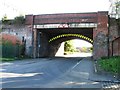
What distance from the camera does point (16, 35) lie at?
4750 cm

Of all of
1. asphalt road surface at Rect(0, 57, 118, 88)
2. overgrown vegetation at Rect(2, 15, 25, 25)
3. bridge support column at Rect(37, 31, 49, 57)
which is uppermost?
overgrown vegetation at Rect(2, 15, 25, 25)

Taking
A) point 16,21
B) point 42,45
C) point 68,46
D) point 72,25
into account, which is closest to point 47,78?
point 72,25

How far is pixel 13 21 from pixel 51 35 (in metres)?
10.3

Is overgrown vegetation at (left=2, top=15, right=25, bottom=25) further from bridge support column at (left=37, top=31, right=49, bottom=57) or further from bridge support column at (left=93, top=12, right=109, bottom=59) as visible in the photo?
bridge support column at (left=93, top=12, right=109, bottom=59)

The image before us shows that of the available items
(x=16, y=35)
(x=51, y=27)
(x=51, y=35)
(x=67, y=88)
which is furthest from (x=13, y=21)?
(x=67, y=88)

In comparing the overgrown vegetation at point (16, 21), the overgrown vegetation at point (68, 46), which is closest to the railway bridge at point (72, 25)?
the overgrown vegetation at point (16, 21)

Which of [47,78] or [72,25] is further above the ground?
[72,25]

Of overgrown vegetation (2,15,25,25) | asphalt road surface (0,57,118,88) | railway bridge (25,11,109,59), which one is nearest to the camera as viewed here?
asphalt road surface (0,57,118,88)

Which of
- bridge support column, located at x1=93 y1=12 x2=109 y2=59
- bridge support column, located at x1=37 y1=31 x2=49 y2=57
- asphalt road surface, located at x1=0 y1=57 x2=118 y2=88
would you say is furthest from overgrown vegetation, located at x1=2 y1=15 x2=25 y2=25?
asphalt road surface, located at x1=0 y1=57 x2=118 y2=88

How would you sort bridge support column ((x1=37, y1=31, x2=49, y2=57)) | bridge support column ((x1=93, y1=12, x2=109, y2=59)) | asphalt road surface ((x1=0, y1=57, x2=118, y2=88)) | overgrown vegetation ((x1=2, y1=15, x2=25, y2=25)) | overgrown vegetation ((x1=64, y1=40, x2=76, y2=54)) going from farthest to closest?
overgrown vegetation ((x1=64, y1=40, x2=76, y2=54)), bridge support column ((x1=37, y1=31, x2=49, y2=57)), overgrown vegetation ((x1=2, y1=15, x2=25, y2=25)), bridge support column ((x1=93, y1=12, x2=109, y2=59)), asphalt road surface ((x1=0, y1=57, x2=118, y2=88))

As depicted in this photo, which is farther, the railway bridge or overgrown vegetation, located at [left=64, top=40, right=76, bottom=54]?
overgrown vegetation, located at [left=64, top=40, right=76, bottom=54]

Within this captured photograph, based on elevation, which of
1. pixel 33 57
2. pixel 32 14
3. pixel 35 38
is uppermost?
pixel 32 14

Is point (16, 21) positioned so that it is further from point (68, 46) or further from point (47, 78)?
point (68, 46)

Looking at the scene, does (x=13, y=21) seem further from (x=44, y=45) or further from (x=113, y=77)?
(x=113, y=77)
